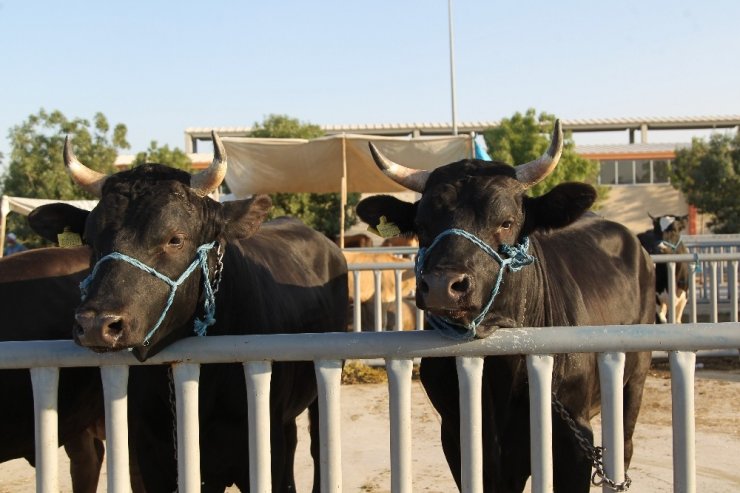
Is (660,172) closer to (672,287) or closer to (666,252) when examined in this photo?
(666,252)

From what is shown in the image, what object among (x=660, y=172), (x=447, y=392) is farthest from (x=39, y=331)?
(x=660, y=172)

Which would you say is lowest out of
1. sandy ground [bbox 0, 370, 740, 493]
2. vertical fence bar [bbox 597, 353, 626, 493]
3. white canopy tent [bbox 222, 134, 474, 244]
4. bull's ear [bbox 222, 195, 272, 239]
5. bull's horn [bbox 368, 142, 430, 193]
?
sandy ground [bbox 0, 370, 740, 493]

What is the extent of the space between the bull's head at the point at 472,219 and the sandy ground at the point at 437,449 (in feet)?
8.22

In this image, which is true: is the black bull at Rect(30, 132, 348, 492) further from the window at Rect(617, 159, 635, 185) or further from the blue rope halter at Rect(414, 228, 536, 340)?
the window at Rect(617, 159, 635, 185)

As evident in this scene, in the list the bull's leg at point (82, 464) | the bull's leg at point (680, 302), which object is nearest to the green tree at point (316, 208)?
the bull's leg at point (680, 302)

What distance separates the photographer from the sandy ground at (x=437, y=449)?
5281 mm

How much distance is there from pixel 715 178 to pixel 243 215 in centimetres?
3813

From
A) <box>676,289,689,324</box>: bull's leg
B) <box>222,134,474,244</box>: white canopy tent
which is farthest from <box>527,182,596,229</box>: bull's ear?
<box>222,134,474,244</box>: white canopy tent

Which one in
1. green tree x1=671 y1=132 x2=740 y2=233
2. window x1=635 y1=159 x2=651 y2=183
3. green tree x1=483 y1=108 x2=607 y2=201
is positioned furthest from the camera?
window x1=635 y1=159 x2=651 y2=183

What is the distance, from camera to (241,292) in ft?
12.0

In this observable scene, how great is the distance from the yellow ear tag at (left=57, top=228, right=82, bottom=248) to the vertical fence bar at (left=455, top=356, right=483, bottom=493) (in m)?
2.00

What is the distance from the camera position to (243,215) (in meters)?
3.43

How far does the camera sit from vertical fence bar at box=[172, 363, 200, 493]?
2344 mm

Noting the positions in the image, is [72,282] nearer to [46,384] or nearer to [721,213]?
[46,384]
